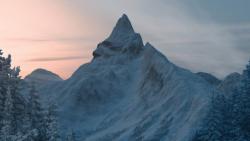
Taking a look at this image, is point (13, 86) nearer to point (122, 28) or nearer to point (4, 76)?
point (4, 76)

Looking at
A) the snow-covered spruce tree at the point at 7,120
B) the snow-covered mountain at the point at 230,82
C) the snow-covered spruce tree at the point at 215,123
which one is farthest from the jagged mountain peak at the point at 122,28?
the snow-covered spruce tree at the point at 7,120

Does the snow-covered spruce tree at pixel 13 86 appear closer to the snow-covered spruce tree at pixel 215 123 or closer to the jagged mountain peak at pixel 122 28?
the snow-covered spruce tree at pixel 215 123

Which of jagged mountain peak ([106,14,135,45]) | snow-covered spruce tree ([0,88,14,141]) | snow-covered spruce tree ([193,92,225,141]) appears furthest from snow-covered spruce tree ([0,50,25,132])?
jagged mountain peak ([106,14,135,45])

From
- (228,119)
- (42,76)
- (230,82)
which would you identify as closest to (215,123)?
(228,119)

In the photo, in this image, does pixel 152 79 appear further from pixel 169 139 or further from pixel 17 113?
pixel 17 113

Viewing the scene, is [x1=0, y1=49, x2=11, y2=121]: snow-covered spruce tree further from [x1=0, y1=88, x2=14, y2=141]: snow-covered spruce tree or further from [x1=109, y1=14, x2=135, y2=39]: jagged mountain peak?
[x1=109, y1=14, x2=135, y2=39]: jagged mountain peak

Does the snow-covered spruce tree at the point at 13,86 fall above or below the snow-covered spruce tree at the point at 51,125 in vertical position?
above

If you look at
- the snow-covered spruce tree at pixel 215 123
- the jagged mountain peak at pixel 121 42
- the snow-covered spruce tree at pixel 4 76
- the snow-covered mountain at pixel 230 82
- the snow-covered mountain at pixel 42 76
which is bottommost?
the snow-covered spruce tree at pixel 215 123
